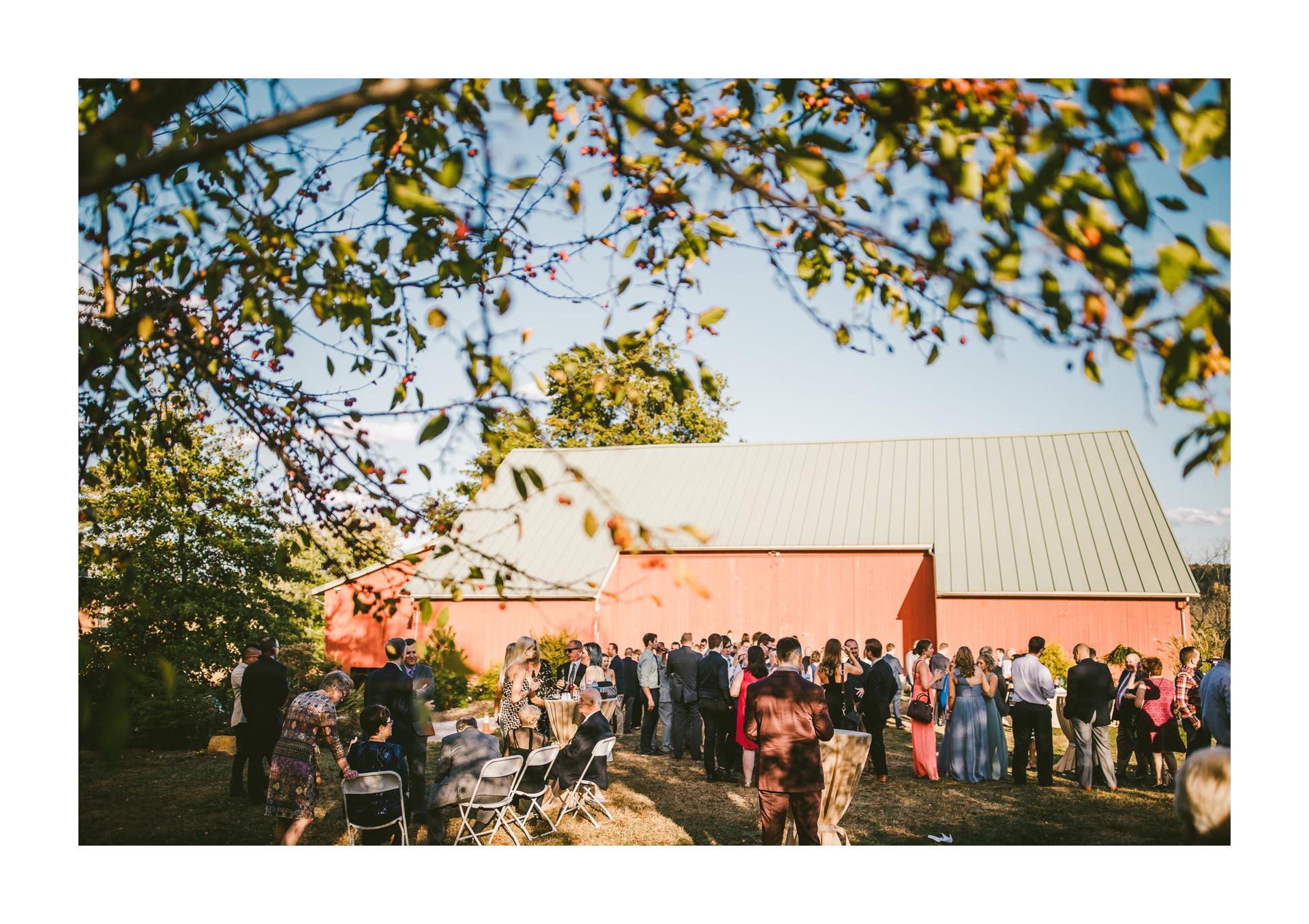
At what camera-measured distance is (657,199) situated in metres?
3.65

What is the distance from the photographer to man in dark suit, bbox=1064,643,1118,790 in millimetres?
8391

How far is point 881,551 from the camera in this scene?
17.4 meters

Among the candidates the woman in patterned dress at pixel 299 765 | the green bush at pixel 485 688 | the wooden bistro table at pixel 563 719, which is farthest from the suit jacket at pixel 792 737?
the green bush at pixel 485 688

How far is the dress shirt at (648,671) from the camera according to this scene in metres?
11.4

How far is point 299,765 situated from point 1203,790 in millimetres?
5361

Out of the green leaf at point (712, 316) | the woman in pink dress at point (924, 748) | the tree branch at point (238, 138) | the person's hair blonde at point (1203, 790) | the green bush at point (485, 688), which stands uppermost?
the tree branch at point (238, 138)

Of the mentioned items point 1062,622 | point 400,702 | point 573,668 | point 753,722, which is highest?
point 753,722

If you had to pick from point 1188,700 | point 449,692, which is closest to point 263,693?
point 449,692

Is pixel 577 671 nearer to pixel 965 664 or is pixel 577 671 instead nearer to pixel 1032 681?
pixel 965 664

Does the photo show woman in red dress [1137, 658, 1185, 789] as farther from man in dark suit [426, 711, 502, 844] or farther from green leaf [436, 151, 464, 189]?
green leaf [436, 151, 464, 189]

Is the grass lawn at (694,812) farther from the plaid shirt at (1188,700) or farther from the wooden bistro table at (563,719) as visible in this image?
the plaid shirt at (1188,700)

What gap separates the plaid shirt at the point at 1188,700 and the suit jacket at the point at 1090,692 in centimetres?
66
